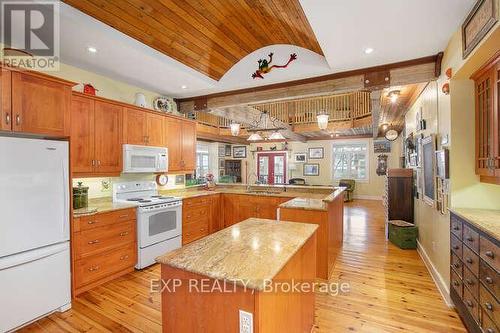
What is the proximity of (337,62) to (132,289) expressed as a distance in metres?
3.57

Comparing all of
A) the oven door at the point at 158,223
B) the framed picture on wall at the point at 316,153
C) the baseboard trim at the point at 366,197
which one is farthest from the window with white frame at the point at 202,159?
the baseboard trim at the point at 366,197

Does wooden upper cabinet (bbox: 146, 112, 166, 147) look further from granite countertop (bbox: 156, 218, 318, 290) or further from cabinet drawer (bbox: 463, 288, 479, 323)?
cabinet drawer (bbox: 463, 288, 479, 323)

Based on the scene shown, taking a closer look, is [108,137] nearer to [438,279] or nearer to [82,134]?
[82,134]

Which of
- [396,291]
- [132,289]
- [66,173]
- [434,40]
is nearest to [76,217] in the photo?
[66,173]

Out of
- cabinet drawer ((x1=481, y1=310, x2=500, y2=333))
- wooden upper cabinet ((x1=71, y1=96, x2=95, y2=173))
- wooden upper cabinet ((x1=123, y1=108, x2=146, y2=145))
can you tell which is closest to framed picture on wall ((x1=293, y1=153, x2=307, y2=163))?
wooden upper cabinet ((x1=123, y1=108, x2=146, y2=145))

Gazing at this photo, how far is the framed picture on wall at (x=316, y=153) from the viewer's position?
33.6 feet

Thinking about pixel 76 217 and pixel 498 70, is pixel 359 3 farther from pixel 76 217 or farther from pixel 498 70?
pixel 76 217

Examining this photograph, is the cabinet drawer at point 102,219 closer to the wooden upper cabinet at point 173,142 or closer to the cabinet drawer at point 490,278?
the wooden upper cabinet at point 173,142

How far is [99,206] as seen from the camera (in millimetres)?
3025

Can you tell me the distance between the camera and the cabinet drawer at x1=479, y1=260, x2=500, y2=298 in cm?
155

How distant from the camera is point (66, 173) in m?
2.38

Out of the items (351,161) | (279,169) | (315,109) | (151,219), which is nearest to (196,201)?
(151,219)

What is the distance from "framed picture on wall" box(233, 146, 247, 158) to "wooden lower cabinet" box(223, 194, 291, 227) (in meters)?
6.78

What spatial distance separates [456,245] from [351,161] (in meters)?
8.04
